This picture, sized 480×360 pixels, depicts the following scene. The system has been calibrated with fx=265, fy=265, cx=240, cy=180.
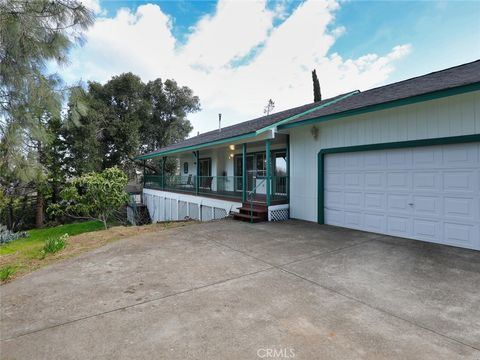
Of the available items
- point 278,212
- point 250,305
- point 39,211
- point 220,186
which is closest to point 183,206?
point 220,186

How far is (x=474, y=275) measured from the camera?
4.26 m

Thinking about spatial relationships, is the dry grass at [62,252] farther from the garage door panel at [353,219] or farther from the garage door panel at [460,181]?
the garage door panel at [460,181]

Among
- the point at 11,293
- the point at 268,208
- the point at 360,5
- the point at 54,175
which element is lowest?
the point at 11,293

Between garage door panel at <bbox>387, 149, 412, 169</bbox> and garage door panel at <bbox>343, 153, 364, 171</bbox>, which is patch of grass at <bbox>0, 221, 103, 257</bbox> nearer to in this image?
garage door panel at <bbox>343, 153, 364, 171</bbox>

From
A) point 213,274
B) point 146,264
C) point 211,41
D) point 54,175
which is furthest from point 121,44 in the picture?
point 213,274

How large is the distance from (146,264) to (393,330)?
398 centimetres

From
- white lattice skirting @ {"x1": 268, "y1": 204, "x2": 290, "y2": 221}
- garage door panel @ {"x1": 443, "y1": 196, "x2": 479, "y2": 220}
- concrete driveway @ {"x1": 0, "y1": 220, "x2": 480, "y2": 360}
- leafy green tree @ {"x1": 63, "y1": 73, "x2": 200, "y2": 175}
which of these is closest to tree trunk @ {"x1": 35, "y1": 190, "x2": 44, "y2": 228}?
leafy green tree @ {"x1": 63, "y1": 73, "x2": 200, "y2": 175}

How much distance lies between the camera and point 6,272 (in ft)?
14.6

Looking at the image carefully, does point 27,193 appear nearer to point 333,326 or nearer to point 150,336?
point 150,336

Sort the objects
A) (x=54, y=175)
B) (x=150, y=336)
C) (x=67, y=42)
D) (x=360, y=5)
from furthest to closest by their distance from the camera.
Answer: (x=54, y=175) → (x=360, y=5) → (x=67, y=42) → (x=150, y=336)

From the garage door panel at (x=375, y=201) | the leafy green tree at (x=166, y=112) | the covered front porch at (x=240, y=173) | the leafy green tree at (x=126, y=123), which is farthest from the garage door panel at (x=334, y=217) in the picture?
the leafy green tree at (x=166, y=112)

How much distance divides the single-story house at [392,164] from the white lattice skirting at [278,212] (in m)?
0.04

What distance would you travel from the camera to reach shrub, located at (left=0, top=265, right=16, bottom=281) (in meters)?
4.35

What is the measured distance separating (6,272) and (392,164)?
8.49 metres
